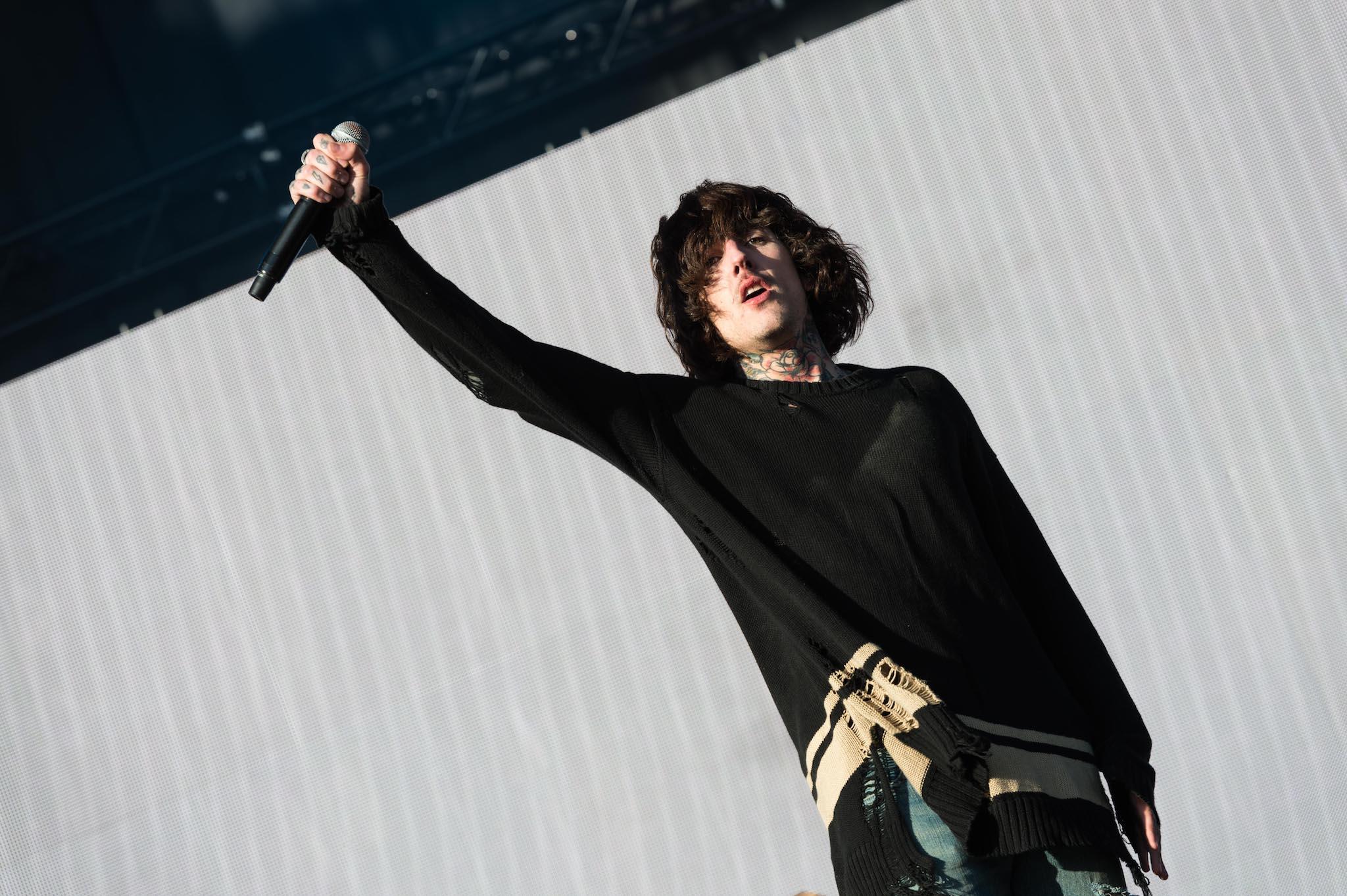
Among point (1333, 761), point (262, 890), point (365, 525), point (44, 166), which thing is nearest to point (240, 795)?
point (262, 890)

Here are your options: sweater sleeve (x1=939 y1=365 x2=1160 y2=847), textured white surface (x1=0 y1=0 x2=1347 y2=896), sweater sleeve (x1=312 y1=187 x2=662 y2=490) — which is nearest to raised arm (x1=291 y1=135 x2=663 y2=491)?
sweater sleeve (x1=312 y1=187 x2=662 y2=490)

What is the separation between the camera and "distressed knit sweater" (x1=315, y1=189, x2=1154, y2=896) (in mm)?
886

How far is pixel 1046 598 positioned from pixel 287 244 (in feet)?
2.29

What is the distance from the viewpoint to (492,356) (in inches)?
35.7

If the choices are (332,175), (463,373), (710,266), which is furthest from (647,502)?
(332,175)

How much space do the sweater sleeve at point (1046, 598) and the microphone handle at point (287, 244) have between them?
0.56m

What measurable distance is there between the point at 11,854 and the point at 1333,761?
2617 mm

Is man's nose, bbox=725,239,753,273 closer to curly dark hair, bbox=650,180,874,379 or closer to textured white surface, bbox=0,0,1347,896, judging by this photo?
curly dark hair, bbox=650,180,874,379

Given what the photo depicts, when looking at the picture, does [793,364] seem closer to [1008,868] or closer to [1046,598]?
[1046,598]

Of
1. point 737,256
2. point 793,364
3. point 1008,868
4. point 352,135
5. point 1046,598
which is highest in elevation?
point 352,135

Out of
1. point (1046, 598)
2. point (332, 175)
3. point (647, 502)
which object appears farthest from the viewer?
point (647, 502)

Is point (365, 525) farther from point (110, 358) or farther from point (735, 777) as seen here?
point (735, 777)

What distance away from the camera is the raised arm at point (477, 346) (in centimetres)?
88

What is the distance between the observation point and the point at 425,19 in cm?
302
